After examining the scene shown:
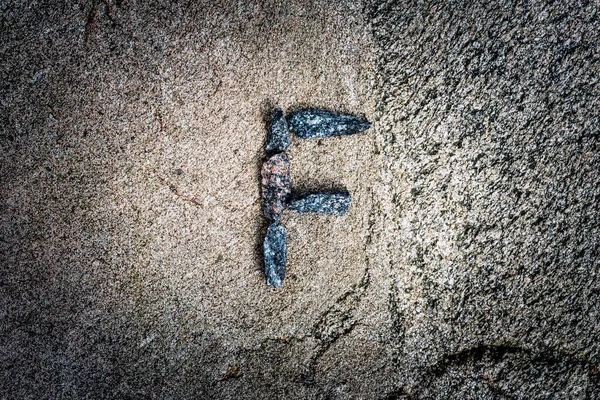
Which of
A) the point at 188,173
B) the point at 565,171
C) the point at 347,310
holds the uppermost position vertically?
the point at 188,173

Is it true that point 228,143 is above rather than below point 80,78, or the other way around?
below

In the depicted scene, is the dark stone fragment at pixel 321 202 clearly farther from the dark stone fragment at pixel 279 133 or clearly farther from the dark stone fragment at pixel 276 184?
the dark stone fragment at pixel 279 133

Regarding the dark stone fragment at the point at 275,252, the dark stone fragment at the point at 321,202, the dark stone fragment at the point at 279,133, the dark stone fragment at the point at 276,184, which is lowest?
the dark stone fragment at the point at 275,252

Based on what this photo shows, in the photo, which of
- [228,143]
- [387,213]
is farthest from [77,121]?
[387,213]

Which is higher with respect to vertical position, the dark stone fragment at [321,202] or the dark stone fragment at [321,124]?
the dark stone fragment at [321,124]

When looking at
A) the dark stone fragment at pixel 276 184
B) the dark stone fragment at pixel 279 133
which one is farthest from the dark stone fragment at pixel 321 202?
the dark stone fragment at pixel 279 133

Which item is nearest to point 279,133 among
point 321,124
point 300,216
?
point 321,124

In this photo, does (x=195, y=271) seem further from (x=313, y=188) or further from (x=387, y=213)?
(x=387, y=213)
